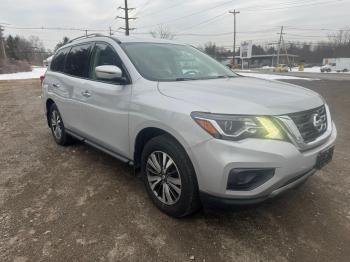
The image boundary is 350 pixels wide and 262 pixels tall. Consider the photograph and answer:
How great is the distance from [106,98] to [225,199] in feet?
6.22

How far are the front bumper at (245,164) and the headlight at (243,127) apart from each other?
49 mm

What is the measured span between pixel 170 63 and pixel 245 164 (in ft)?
5.89

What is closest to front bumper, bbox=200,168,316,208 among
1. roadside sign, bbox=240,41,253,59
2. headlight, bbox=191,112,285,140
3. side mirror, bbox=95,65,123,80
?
headlight, bbox=191,112,285,140

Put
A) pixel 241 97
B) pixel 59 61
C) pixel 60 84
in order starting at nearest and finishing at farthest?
pixel 241 97 < pixel 60 84 < pixel 59 61

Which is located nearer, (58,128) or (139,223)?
(139,223)

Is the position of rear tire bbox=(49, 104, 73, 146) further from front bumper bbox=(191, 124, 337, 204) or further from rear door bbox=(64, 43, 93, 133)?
front bumper bbox=(191, 124, 337, 204)

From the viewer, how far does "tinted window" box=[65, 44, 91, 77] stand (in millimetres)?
4436

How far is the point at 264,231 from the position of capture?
3.00 metres

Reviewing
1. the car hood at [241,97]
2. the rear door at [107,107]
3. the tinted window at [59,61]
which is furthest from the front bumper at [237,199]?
the tinted window at [59,61]

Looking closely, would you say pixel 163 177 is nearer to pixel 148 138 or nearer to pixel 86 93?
pixel 148 138

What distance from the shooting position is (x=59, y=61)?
5.45 metres

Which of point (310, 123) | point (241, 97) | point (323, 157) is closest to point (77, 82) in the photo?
point (241, 97)

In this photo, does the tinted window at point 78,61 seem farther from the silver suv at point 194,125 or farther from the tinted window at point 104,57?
the tinted window at point 104,57

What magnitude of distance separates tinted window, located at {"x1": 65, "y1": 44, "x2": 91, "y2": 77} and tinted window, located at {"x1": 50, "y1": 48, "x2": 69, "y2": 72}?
240 mm
